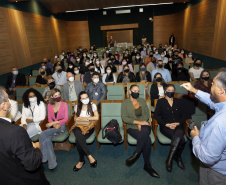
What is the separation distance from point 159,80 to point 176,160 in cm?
197

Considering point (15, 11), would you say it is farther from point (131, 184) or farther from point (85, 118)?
point (131, 184)

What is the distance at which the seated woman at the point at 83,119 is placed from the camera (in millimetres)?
2848

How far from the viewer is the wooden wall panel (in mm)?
14211

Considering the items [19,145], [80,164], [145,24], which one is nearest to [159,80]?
[80,164]

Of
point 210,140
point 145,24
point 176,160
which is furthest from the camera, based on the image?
point 145,24

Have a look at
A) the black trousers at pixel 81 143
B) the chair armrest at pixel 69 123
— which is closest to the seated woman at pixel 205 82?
the black trousers at pixel 81 143

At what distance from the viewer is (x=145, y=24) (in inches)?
630

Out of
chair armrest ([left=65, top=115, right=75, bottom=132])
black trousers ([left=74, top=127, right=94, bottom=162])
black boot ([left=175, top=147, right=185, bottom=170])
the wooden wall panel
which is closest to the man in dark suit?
black trousers ([left=74, top=127, right=94, bottom=162])

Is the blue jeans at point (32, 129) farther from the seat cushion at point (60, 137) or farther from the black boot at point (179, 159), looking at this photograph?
the black boot at point (179, 159)

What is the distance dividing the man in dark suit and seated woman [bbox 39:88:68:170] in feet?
4.82

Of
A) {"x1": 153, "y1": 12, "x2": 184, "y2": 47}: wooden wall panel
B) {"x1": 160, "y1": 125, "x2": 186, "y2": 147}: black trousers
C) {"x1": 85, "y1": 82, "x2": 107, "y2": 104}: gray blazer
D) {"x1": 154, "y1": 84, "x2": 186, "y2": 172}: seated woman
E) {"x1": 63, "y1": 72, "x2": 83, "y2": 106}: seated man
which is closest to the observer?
{"x1": 160, "y1": 125, "x2": 186, "y2": 147}: black trousers

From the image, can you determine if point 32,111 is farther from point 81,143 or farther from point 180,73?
point 180,73

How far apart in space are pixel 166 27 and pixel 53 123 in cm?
1590

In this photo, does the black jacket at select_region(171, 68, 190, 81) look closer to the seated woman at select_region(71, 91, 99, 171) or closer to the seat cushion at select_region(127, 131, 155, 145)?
the seat cushion at select_region(127, 131, 155, 145)
